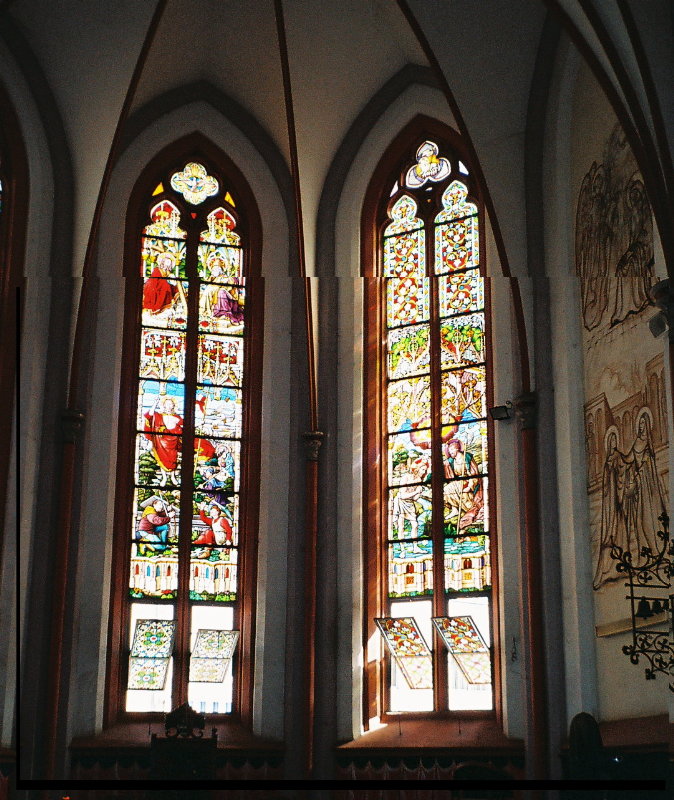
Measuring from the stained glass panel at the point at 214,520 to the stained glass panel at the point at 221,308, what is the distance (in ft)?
5.53

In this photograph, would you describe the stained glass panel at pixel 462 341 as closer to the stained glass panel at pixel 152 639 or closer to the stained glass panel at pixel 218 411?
the stained glass panel at pixel 218 411

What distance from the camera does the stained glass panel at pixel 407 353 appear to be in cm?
1299

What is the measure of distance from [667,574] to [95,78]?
7.24 metres

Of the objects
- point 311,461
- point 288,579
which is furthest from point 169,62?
point 288,579

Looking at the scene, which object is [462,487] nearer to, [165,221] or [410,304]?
[410,304]

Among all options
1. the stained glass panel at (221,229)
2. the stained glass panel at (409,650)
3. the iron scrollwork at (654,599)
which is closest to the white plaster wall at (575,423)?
the iron scrollwork at (654,599)

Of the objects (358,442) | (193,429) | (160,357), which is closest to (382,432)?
(358,442)

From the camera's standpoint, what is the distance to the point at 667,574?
28.2ft

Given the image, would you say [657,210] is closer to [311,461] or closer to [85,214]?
[311,461]

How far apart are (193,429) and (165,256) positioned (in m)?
1.93

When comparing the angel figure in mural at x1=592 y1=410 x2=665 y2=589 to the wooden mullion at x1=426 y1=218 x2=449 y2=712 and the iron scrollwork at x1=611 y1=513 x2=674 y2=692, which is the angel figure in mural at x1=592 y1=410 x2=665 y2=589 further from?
the wooden mullion at x1=426 y1=218 x2=449 y2=712

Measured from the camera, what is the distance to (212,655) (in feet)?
39.2

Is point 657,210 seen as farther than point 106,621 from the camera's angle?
No

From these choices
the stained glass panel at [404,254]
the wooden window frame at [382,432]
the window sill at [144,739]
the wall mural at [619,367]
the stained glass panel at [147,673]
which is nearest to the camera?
the wall mural at [619,367]
